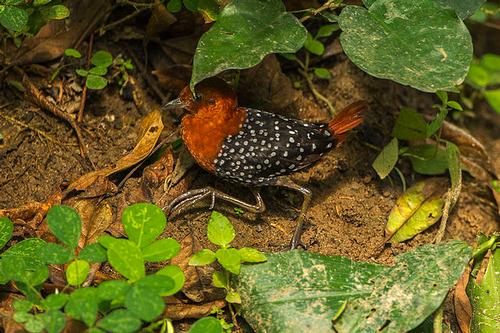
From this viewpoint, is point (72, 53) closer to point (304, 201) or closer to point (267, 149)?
point (267, 149)

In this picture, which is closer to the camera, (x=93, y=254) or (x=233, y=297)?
(x=93, y=254)

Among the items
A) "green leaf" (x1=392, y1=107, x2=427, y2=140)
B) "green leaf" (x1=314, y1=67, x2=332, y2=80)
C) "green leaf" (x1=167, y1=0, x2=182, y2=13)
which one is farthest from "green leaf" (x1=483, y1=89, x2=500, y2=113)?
"green leaf" (x1=167, y1=0, x2=182, y2=13)

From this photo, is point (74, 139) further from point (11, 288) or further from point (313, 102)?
point (313, 102)

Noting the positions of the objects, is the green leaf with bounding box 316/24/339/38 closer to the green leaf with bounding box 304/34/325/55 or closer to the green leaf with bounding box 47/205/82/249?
the green leaf with bounding box 304/34/325/55

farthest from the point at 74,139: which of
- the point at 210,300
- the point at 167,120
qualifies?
the point at 210,300

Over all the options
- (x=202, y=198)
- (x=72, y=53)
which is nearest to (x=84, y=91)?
(x=72, y=53)

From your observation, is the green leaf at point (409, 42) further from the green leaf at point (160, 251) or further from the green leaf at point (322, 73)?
the green leaf at point (160, 251)
